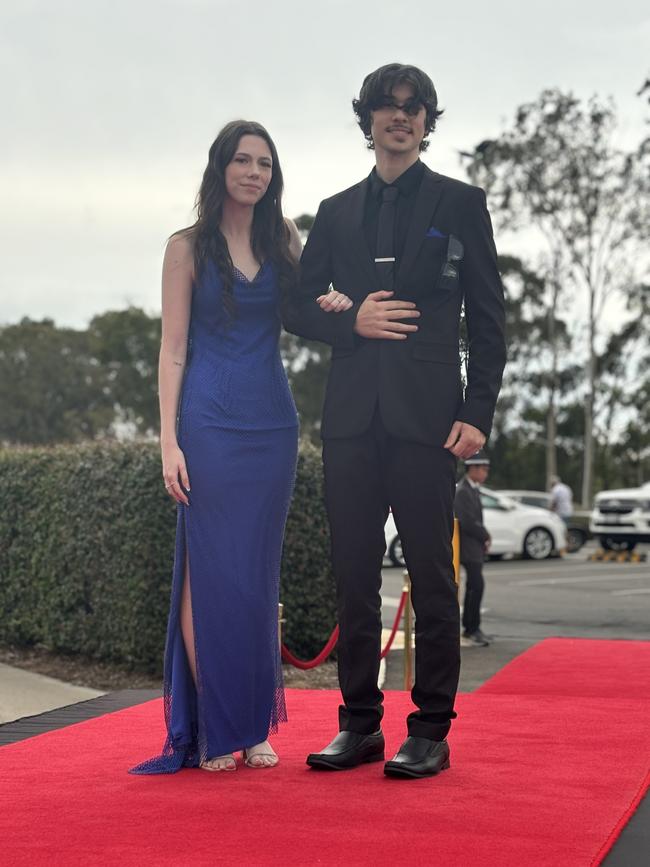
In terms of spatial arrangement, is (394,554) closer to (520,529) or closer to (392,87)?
(520,529)

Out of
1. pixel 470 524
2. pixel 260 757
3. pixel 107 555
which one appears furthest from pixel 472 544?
pixel 260 757

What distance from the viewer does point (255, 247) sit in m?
4.62

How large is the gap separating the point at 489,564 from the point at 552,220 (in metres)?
19.6

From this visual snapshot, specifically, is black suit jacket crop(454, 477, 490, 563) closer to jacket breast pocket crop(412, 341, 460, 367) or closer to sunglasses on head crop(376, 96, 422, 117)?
jacket breast pocket crop(412, 341, 460, 367)

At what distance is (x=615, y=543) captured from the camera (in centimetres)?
2562

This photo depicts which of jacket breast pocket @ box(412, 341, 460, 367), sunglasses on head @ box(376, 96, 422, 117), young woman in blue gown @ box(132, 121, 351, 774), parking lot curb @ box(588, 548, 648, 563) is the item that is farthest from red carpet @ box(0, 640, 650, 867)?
parking lot curb @ box(588, 548, 648, 563)

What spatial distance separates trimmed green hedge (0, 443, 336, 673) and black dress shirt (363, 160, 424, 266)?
158 inches

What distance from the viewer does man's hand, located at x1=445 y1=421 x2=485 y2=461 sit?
13.9 feet

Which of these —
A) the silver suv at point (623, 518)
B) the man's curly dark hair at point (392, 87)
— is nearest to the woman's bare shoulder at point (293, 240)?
the man's curly dark hair at point (392, 87)

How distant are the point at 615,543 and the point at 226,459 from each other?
72.6 feet

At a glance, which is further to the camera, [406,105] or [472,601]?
[472,601]

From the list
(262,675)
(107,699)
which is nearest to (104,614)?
(107,699)

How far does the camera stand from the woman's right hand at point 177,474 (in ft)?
14.5

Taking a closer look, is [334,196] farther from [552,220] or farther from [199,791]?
[552,220]
